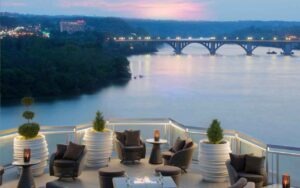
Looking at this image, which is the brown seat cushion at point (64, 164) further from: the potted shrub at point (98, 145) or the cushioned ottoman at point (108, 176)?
the potted shrub at point (98, 145)

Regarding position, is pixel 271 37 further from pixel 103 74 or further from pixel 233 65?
pixel 103 74

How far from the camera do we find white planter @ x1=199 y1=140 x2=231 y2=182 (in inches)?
307

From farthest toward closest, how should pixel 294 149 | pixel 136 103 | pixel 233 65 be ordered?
pixel 233 65 < pixel 136 103 < pixel 294 149

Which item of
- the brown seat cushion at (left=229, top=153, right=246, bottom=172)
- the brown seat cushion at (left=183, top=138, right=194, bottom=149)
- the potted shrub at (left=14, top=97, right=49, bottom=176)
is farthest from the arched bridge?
the brown seat cushion at (left=229, top=153, right=246, bottom=172)

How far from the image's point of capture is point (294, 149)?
23.4 feet

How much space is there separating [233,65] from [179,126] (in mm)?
55453

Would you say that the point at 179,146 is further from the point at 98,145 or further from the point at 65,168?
the point at 65,168

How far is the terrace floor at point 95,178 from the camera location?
24.8ft

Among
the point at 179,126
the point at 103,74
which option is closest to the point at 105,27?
the point at 103,74

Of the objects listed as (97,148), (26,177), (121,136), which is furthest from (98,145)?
(26,177)

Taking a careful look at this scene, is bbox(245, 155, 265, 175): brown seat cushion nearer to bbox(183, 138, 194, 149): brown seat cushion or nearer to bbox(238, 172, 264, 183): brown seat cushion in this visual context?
bbox(238, 172, 264, 183): brown seat cushion

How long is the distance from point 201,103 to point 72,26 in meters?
48.3

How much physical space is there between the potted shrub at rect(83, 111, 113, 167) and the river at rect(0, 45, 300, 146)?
706 inches

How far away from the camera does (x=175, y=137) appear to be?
9500mm
